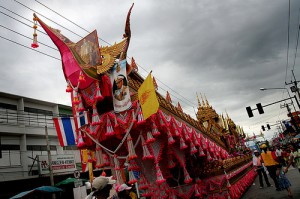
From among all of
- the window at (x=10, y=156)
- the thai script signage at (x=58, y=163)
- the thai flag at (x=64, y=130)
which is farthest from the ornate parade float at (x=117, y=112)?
the window at (x=10, y=156)

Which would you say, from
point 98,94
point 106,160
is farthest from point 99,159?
point 98,94

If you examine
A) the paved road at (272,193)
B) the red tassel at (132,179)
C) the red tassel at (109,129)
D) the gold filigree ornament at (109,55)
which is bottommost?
the paved road at (272,193)

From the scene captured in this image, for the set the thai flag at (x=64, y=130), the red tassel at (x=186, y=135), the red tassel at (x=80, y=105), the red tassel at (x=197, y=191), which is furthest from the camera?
the thai flag at (x=64, y=130)

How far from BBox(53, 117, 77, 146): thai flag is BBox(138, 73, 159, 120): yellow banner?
5.92 m

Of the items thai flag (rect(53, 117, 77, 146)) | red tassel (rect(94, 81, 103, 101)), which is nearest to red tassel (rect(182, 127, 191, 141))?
red tassel (rect(94, 81, 103, 101))

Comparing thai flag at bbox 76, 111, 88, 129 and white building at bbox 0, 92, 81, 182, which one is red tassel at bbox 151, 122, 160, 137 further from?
white building at bbox 0, 92, 81, 182

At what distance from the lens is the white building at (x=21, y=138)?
52.6 ft

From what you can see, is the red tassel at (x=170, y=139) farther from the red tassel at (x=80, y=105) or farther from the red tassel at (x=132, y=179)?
the red tassel at (x=80, y=105)

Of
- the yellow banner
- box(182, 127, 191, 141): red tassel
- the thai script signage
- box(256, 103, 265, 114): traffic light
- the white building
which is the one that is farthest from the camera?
box(256, 103, 265, 114): traffic light

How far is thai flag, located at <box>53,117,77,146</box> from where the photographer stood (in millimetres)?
9891

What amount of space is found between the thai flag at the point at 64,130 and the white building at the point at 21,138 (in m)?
5.78

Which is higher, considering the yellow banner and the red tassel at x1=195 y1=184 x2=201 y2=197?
the yellow banner

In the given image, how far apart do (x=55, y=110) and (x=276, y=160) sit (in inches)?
771

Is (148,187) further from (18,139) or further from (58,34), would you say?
(18,139)
